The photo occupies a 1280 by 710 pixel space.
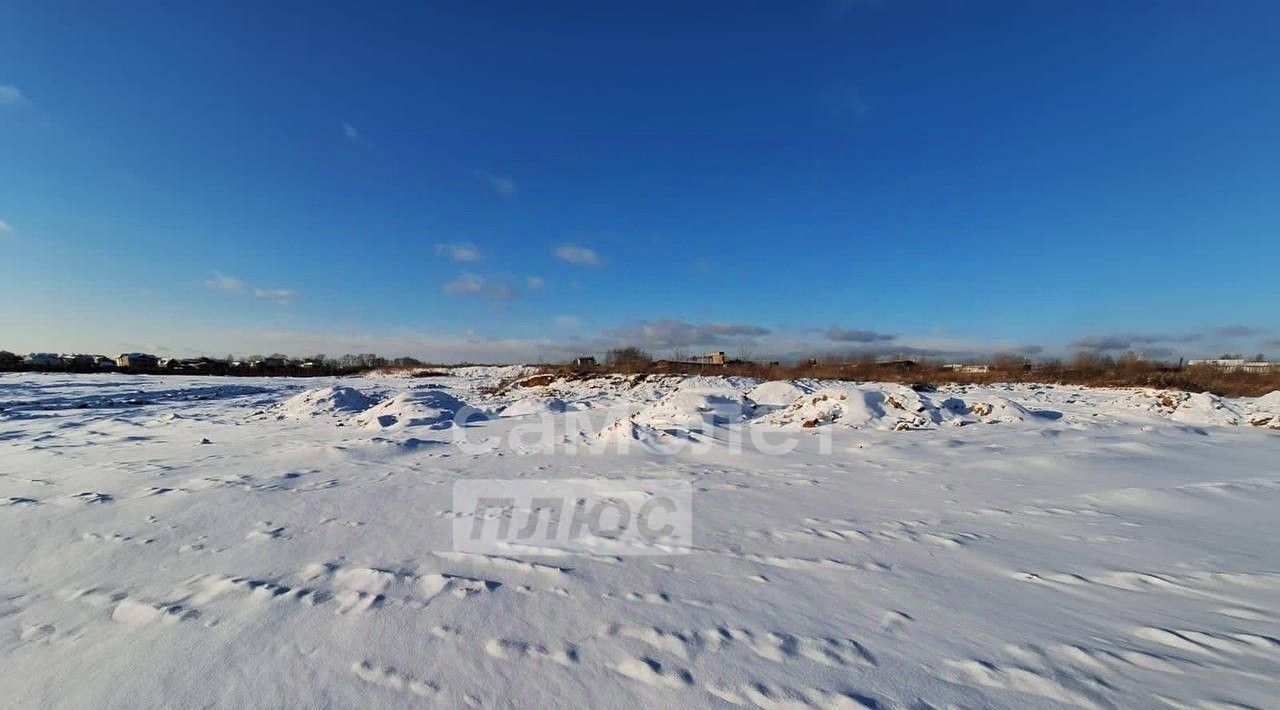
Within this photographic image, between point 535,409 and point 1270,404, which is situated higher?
point 1270,404

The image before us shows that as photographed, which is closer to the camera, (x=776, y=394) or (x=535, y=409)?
(x=535, y=409)

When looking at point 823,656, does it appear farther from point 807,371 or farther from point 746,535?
point 807,371

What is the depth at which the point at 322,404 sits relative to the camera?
1178cm

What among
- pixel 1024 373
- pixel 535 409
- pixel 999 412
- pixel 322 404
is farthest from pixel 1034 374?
pixel 322 404

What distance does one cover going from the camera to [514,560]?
3176 millimetres

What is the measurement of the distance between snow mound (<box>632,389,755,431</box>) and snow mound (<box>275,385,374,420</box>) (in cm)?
702

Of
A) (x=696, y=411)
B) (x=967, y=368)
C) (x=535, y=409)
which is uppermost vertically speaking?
(x=967, y=368)

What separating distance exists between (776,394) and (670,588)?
33.1 ft

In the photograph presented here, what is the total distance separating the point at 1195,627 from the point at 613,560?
281cm

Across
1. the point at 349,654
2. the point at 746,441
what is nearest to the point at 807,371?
the point at 746,441

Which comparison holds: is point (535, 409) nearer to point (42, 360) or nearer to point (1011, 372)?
point (1011, 372)

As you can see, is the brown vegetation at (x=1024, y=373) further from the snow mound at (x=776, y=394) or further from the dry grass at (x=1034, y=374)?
the snow mound at (x=776, y=394)

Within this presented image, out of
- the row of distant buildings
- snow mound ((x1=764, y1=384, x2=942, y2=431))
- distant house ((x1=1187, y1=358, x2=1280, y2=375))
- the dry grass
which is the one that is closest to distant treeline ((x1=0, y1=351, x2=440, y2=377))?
the row of distant buildings

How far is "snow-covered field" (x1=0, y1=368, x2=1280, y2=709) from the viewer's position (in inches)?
76.2
